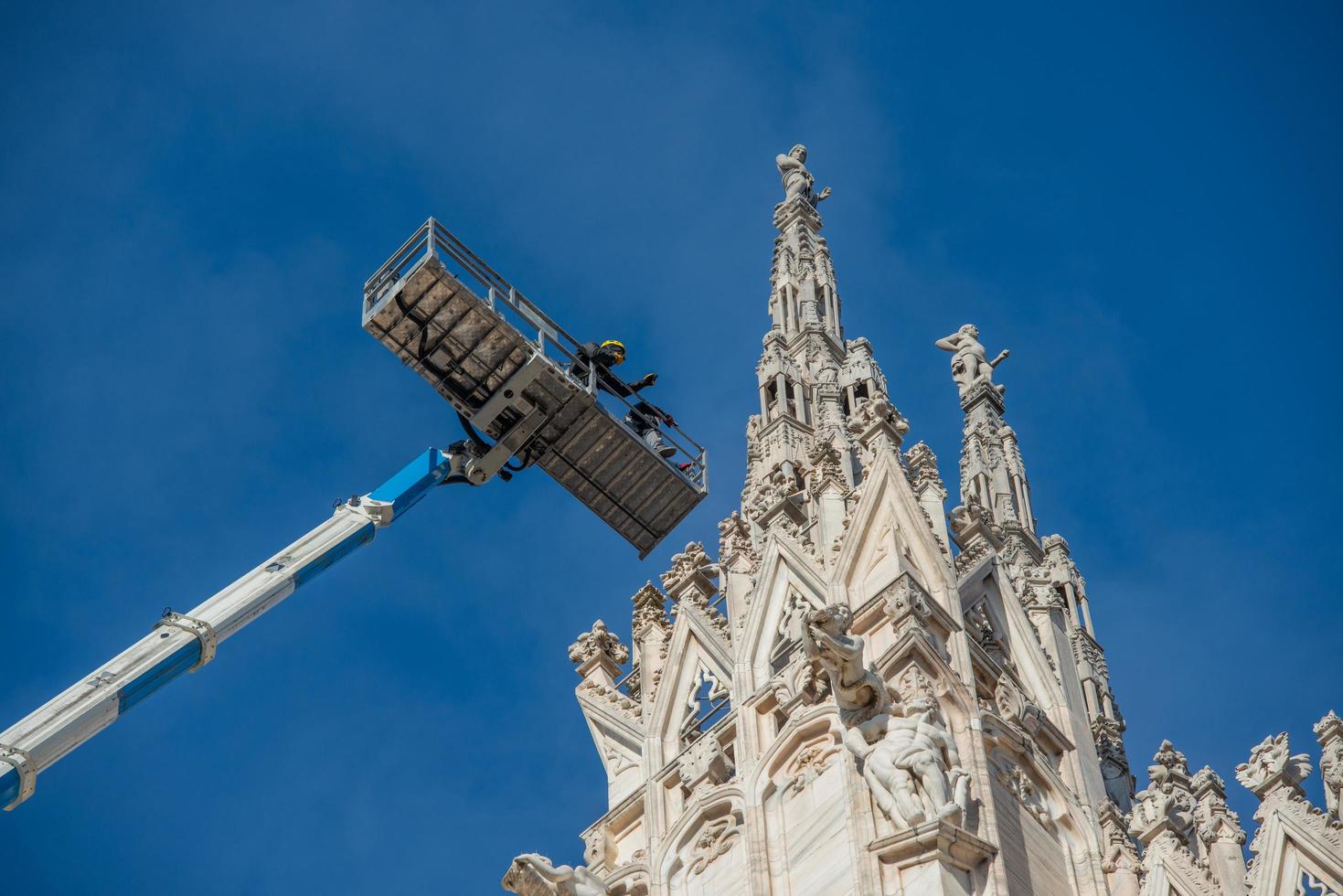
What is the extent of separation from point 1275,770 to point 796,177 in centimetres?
2125

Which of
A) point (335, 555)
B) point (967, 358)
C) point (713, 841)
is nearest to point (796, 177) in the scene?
point (967, 358)

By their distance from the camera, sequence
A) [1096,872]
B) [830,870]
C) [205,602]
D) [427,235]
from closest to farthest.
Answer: [830,870] → [1096,872] → [205,602] → [427,235]

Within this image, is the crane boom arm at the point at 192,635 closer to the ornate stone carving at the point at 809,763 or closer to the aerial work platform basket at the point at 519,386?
the aerial work platform basket at the point at 519,386

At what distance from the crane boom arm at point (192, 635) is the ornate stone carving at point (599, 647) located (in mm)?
6254

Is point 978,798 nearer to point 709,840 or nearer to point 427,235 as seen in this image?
point 709,840

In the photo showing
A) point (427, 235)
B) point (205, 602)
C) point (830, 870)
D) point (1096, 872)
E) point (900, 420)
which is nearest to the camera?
point (830, 870)

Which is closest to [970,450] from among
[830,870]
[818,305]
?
[818,305]

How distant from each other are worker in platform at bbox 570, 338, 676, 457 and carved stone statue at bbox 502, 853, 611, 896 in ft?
Result: 43.8

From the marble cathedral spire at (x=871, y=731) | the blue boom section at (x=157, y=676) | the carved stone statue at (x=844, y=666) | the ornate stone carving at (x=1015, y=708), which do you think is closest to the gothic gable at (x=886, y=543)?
the marble cathedral spire at (x=871, y=731)

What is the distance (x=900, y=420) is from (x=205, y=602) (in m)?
11.9

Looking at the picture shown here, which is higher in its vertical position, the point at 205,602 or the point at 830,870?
the point at 205,602

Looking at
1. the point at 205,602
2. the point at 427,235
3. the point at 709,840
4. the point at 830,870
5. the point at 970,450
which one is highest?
the point at 427,235

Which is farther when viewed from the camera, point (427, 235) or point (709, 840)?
point (427, 235)

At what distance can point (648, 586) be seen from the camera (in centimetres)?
3250
